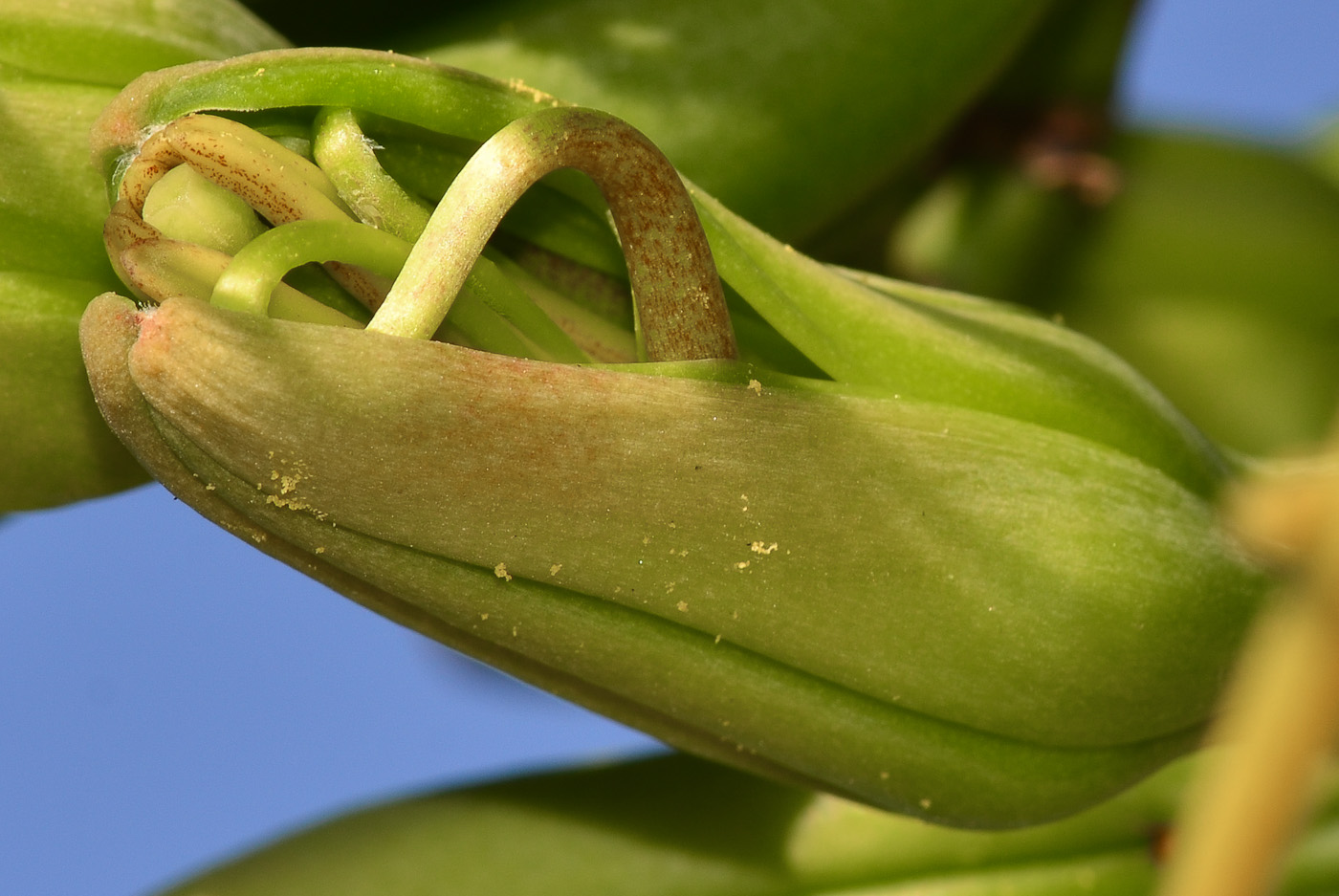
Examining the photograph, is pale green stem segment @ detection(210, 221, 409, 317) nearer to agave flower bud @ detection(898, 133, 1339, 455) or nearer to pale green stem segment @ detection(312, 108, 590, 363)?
pale green stem segment @ detection(312, 108, 590, 363)

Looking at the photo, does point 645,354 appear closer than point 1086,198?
Yes

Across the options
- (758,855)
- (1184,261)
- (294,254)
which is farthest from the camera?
(1184,261)

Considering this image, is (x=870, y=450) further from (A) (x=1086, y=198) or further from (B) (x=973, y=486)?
(A) (x=1086, y=198)

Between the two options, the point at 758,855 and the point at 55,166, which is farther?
the point at 758,855

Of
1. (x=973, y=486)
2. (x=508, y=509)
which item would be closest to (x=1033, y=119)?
(x=973, y=486)

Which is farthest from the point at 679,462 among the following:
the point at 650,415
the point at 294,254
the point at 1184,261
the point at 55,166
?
the point at 1184,261

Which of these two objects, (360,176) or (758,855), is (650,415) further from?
(758,855)

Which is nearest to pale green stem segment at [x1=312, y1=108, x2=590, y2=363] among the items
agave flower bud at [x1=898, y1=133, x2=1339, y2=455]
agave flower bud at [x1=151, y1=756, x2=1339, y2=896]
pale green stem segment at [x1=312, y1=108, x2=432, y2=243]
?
pale green stem segment at [x1=312, y1=108, x2=432, y2=243]
